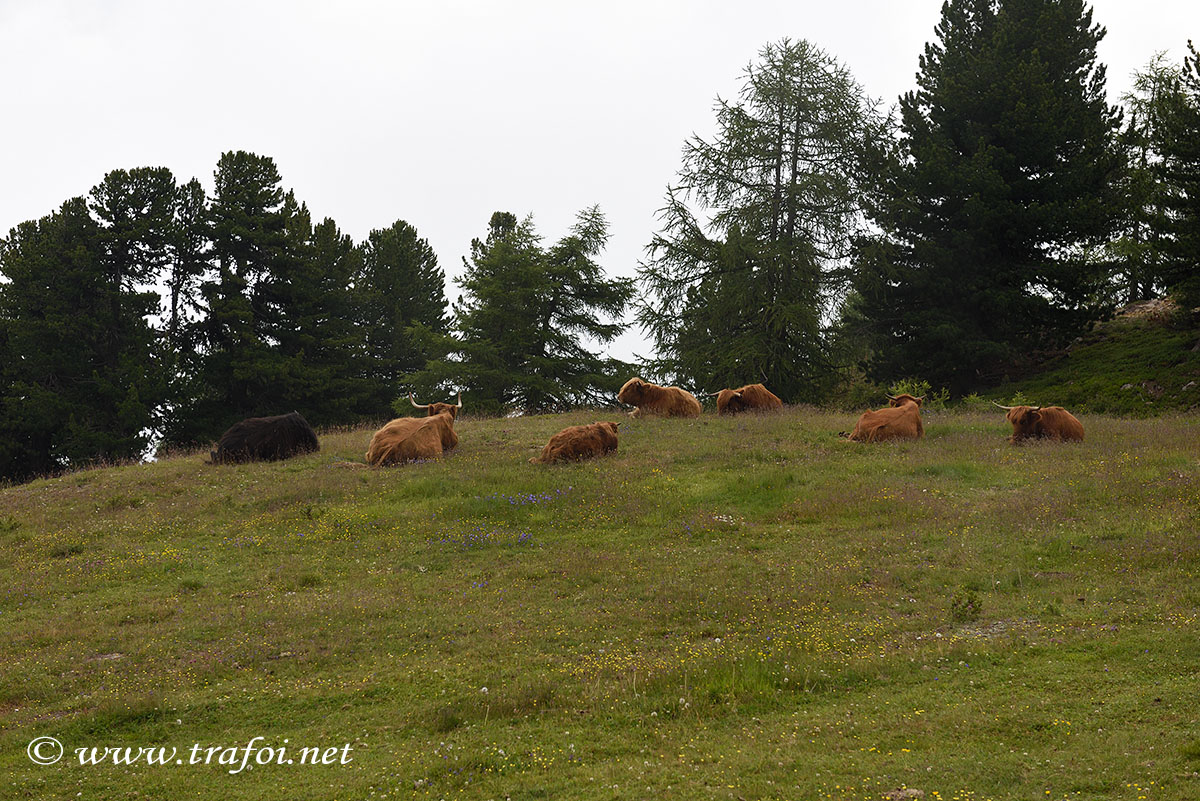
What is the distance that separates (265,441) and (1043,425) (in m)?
17.6

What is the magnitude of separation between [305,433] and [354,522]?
7.63 m

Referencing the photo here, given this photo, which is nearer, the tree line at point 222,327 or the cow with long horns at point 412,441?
the cow with long horns at point 412,441

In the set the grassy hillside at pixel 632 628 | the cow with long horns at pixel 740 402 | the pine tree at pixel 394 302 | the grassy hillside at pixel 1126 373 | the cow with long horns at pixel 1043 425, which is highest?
the pine tree at pixel 394 302

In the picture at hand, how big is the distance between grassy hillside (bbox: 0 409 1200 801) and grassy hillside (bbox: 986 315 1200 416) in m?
10.9

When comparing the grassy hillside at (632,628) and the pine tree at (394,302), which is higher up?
the pine tree at (394,302)

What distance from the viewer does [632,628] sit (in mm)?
9750

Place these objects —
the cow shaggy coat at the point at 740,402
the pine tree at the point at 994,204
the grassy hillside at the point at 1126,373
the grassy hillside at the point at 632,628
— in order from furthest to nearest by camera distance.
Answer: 1. the pine tree at the point at 994,204
2. the grassy hillside at the point at 1126,373
3. the cow shaggy coat at the point at 740,402
4. the grassy hillside at the point at 632,628

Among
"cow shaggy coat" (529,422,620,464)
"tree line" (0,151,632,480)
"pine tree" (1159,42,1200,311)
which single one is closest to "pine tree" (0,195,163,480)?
"tree line" (0,151,632,480)

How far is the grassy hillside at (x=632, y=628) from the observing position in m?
6.50

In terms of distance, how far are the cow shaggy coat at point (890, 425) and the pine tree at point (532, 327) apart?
2068 centimetres

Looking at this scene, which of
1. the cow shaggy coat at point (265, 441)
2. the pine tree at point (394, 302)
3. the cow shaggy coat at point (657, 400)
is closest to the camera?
the cow shaggy coat at point (265, 441)

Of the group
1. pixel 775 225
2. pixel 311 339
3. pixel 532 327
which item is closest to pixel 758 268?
pixel 775 225

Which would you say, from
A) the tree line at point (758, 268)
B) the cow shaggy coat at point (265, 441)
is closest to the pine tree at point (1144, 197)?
the tree line at point (758, 268)

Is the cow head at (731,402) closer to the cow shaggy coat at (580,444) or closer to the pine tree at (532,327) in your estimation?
the cow shaggy coat at (580,444)
